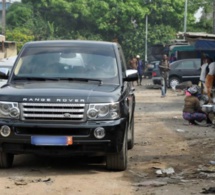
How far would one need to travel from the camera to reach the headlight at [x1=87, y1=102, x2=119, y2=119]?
348 inches

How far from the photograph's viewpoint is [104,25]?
6047cm

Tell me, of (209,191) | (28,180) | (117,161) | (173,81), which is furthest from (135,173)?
(173,81)

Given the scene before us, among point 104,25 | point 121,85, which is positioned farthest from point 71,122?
point 104,25

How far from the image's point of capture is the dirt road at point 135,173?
26.5ft

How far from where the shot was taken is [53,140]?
28.7 ft

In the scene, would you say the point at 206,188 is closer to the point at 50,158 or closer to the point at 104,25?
the point at 50,158

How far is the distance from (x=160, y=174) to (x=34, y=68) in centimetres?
253

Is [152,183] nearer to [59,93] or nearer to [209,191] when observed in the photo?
[209,191]

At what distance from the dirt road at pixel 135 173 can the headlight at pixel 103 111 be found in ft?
2.61

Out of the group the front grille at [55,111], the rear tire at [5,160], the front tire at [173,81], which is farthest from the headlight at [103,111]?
the front tire at [173,81]

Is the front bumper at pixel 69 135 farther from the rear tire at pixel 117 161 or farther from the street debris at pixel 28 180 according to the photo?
the street debris at pixel 28 180

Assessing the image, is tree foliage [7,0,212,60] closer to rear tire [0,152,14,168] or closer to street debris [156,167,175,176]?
rear tire [0,152,14,168]

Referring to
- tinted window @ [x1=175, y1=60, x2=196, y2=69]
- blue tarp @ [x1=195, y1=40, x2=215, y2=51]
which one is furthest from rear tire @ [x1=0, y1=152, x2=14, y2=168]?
tinted window @ [x1=175, y1=60, x2=196, y2=69]

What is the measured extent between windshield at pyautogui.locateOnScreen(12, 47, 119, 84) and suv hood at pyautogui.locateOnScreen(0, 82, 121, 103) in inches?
19.5
